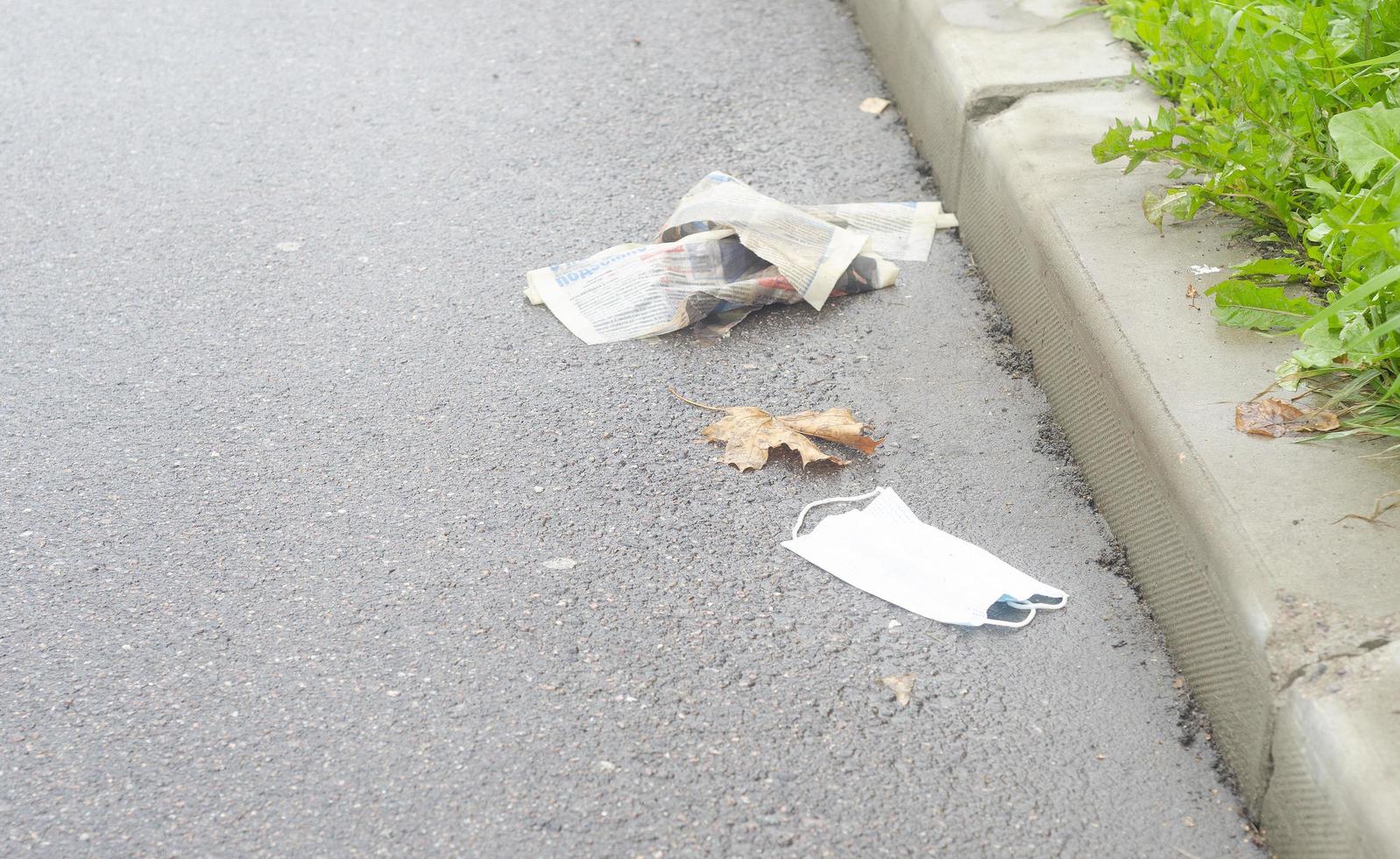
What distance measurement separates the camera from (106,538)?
100 inches

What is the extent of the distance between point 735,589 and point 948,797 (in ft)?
1.92

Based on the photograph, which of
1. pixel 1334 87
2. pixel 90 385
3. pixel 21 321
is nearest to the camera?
pixel 1334 87

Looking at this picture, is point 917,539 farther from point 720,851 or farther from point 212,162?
point 212,162

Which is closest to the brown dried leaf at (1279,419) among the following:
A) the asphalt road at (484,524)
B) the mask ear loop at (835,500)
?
the asphalt road at (484,524)

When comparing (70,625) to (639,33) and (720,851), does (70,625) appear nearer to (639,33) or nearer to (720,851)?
(720,851)

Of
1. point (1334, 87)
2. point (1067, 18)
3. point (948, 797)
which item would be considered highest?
point (1334, 87)

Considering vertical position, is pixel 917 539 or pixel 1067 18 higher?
pixel 1067 18

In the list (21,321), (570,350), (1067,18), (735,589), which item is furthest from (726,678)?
(1067,18)

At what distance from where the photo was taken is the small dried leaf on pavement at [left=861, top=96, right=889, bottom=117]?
4.14 m

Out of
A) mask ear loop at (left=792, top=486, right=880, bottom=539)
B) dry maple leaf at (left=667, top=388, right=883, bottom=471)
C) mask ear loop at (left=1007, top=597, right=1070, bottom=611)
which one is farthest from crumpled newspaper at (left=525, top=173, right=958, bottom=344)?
mask ear loop at (left=1007, top=597, right=1070, bottom=611)

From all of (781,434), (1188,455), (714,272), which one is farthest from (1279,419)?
(714,272)

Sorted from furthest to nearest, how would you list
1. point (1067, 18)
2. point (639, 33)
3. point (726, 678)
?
1. point (639, 33)
2. point (1067, 18)
3. point (726, 678)

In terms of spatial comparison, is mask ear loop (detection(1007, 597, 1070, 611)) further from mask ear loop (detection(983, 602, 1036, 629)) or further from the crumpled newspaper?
the crumpled newspaper

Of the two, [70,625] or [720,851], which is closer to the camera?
[720,851]
